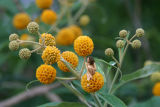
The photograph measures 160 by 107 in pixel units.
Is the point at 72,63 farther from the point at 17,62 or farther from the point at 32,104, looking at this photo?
the point at 17,62

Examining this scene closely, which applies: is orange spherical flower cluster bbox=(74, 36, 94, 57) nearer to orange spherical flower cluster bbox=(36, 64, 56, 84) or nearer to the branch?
orange spherical flower cluster bbox=(36, 64, 56, 84)

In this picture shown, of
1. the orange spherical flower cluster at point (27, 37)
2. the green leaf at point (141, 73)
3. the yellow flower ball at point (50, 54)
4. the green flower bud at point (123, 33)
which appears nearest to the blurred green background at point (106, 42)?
the orange spherical flower cluster at point (27, 37)

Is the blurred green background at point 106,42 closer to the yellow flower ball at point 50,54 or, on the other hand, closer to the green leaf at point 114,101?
the green leaf at point 114,101

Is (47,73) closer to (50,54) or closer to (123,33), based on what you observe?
(50,54)

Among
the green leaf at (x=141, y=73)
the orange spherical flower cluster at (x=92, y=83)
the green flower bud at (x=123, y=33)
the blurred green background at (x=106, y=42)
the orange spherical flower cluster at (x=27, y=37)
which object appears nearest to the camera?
the orange spherical flower cluster at (x=92, y=83)

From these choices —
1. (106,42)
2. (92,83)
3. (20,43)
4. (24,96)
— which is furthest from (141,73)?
(106,42)

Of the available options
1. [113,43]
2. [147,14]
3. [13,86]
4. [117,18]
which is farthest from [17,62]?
[147,14]
